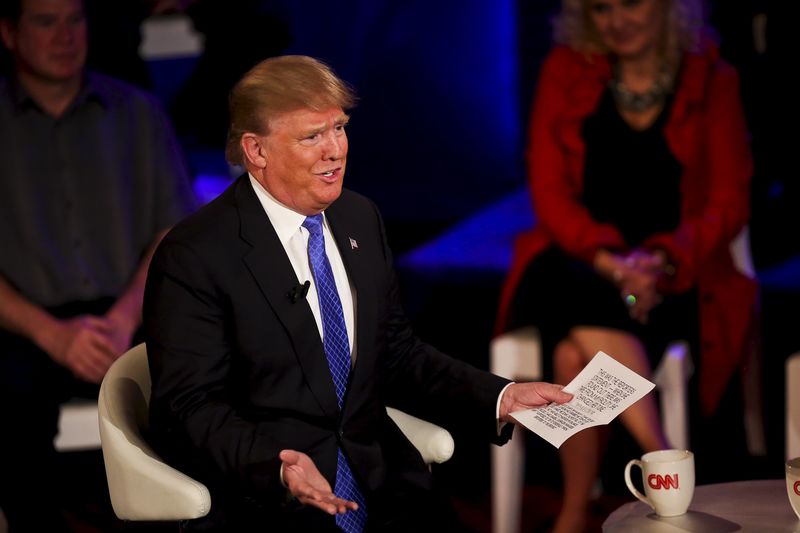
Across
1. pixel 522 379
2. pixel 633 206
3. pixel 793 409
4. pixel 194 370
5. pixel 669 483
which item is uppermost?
pixel 194 370

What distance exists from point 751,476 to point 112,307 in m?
2.18

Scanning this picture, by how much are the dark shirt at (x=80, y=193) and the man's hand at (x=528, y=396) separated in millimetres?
1645

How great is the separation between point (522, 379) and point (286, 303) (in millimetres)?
1573

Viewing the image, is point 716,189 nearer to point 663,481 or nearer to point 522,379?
point 522,379

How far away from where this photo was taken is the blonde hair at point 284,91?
237cm

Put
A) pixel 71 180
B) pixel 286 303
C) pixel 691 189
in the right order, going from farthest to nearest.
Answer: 1. pixel 691 189
2. pixel 71 180
3. pixel 286 303

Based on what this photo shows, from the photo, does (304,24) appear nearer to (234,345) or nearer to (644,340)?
(644,340)

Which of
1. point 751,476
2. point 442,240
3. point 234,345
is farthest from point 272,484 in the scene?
point 442,240

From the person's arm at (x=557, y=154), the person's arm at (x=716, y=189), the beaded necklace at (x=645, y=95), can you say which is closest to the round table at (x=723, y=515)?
the person's arm at (x=716, y=189)

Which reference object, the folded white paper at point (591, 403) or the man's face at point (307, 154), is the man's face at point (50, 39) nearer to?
the man's face at point (307, 154)

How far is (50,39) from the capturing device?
370 cm

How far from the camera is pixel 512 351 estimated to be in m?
3.82

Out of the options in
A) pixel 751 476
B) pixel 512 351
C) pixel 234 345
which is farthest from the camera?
pixel 751 476

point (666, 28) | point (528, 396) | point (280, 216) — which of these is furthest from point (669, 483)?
point (666, 28)
